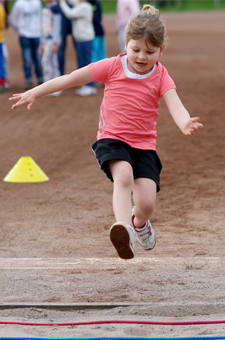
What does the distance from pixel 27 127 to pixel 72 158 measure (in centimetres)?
216

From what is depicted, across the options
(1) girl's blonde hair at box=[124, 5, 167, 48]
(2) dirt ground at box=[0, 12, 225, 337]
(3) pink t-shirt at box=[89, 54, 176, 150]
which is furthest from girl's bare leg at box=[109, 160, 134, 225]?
(1) girl's blonde hair at box=[124, 5, 167, 48]

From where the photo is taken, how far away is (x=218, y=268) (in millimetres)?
4641

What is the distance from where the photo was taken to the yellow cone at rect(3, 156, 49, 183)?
7531 mm

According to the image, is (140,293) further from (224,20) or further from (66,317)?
(224,20)

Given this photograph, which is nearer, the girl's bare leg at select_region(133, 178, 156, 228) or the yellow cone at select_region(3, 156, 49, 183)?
the girl's bare leg at select_region(133, 178, 156, 228)

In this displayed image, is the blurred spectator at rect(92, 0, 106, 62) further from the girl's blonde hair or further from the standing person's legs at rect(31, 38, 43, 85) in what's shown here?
the girl's blonde hair

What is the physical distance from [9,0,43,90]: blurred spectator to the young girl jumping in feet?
30.1

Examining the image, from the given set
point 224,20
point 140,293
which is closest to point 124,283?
point 140,293

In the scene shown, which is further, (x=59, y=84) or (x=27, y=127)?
(x=27, y=127)

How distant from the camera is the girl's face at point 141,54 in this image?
4141 millimetres

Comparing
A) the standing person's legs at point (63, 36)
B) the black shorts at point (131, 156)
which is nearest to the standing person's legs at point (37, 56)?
the standing person's legs at point (63, 36)

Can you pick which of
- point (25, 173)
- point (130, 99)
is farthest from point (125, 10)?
point (130, 99)

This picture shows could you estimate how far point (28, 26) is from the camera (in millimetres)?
13156

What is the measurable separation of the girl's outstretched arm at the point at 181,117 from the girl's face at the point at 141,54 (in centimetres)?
26
